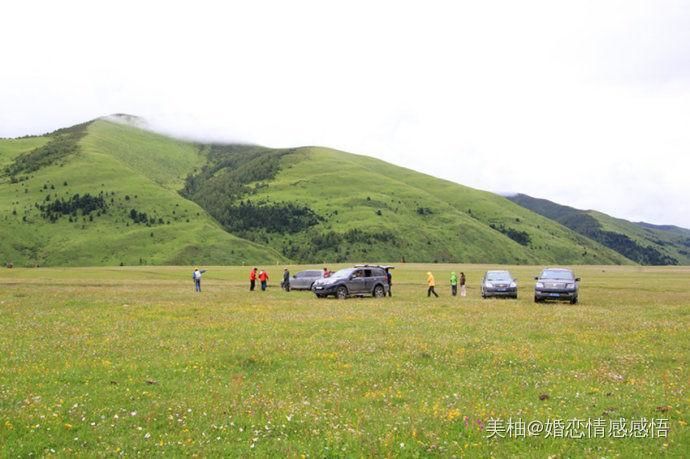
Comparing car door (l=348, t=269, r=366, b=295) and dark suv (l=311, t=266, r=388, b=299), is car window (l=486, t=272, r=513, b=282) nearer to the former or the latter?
dark suv (l=311, t=266, r=388, b=299)

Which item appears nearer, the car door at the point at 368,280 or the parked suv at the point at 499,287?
the parked suv at the point at 499,287

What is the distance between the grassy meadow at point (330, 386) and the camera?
30.4 feet

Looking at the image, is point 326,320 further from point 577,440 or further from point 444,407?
point 577,440

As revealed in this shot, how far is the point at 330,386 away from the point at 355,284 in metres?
29.7

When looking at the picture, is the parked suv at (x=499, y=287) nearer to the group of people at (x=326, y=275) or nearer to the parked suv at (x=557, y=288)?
the group of people at (x=326, y=275)

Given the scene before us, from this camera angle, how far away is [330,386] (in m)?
12.9

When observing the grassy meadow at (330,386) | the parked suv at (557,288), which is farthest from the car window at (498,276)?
the grassy meadow at (330,386)

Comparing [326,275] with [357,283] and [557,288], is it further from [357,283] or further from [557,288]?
[557,288]

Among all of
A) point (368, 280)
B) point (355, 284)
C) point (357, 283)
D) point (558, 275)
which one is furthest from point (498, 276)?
point (355, 284)

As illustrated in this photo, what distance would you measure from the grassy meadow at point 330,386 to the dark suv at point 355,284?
58.5ft

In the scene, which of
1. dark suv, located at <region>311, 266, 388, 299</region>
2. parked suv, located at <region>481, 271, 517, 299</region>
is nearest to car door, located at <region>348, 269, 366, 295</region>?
dark suv, located at <region>311, 266, 388, 299</region>

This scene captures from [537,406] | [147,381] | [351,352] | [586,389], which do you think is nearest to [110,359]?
[147,381]

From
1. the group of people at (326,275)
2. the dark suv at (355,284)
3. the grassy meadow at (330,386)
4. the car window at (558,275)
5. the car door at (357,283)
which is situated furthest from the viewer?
the group of people at (326,275)

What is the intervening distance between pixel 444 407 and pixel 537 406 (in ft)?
6.61
